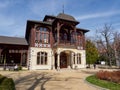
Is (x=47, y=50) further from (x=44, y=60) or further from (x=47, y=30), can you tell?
(x=47, y=30)

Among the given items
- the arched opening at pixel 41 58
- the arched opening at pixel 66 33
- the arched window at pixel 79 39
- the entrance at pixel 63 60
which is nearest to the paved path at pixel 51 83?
the arched opening at pixel 41 58

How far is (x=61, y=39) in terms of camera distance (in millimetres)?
23656

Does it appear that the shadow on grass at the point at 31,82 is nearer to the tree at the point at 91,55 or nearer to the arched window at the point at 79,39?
the arched window at the point at 79,39

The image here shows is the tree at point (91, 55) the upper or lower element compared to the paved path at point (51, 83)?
upper

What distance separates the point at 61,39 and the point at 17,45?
7.62m

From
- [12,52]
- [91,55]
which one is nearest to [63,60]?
[91,55]

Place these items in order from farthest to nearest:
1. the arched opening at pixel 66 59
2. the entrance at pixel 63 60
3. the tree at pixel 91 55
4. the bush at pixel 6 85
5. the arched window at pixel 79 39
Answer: the tree at pixel 91 55
the arched window at pixel 79 39
the entrance at pixel 63 60
the arched opening at pixel 66 59
the bush at pixel 6 85

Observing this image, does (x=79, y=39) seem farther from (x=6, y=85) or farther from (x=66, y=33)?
(x=6, y=85)

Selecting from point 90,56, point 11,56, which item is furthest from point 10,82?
point 90,56

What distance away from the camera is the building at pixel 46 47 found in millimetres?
21227

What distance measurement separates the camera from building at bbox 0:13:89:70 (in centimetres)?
2123

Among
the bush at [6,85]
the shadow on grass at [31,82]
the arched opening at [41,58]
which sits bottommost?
the shadow on grass at [31,82]

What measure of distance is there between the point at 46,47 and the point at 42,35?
7.01 feet

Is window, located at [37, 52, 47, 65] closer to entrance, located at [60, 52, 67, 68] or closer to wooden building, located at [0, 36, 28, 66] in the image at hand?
wooden building, located at [0, 36, 28, 66]
